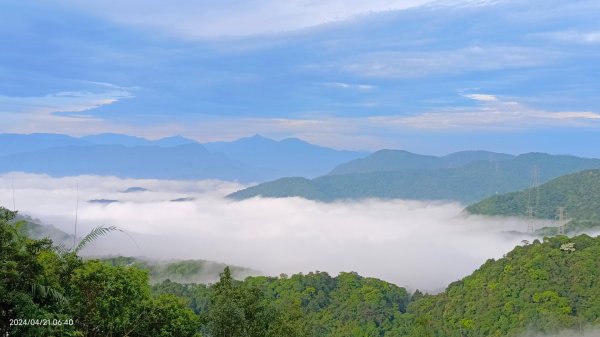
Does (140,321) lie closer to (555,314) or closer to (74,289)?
(74,289)

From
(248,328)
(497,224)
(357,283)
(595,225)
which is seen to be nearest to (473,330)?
(357,283)

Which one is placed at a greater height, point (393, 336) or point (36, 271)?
point (36, 271)

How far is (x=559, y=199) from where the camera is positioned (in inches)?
7082

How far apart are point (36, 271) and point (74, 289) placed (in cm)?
251

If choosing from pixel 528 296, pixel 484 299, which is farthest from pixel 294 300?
pixel 484 299

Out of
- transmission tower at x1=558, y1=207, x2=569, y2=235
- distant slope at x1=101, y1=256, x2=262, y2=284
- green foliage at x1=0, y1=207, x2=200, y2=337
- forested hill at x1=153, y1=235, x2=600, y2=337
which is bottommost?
distant slope at x1=101, y1=256, x2=262, y2=284

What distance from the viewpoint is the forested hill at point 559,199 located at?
164375 mm

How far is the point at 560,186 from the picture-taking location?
185250mm

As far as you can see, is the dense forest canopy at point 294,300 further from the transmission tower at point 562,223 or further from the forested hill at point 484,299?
the transmission tower at point 562,223

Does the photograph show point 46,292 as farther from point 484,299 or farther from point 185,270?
point 185,270

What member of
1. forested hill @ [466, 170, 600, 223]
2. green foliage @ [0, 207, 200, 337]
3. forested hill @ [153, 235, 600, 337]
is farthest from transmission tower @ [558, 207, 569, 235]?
green foliage @ [0, 207, 200, 337]

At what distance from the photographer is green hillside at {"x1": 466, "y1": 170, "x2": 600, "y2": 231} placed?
534ft

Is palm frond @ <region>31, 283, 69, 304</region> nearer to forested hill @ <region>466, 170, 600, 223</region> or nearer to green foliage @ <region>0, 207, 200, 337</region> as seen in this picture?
green foliage @ <region>0, 207, 200, 337</region>

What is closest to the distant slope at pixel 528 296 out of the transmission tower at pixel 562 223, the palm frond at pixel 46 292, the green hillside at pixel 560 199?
the transmission tower at pixel 562 223
